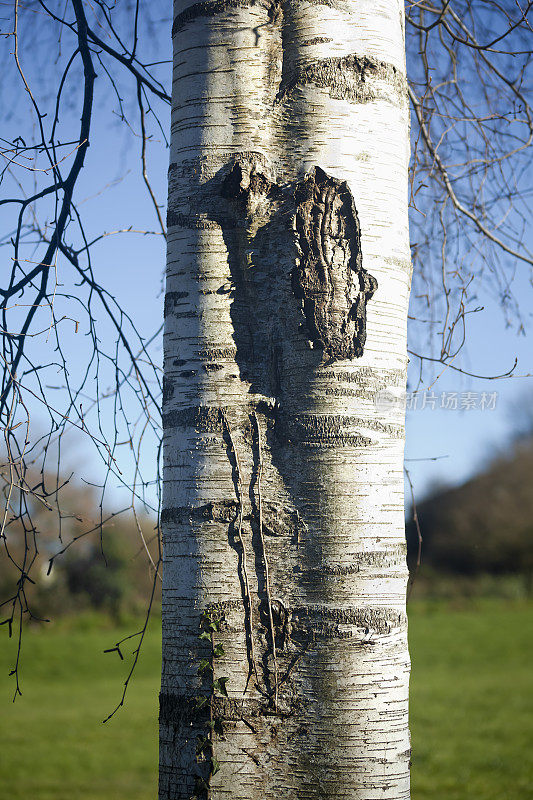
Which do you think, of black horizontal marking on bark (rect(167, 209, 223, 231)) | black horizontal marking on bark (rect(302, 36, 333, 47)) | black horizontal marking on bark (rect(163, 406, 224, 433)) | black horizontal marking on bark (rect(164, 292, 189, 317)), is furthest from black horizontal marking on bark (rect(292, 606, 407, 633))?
black horizontal marking on bark (rect(302, 36, 333, 47))

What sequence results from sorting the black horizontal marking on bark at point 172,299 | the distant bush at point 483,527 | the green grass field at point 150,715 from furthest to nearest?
the distant bush at point 483,527 → the green grass field at point 150,715 → the black horizontal marking on bark at point 172,299

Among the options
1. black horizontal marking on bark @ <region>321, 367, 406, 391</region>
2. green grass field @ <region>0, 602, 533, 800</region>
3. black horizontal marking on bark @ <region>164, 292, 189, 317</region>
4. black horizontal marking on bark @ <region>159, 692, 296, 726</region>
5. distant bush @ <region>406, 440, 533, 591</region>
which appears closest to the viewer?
black horizontal marking on bark @ <region>159, 692, 296, 726</region>

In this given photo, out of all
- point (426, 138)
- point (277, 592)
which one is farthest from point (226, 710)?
point (426, 138)

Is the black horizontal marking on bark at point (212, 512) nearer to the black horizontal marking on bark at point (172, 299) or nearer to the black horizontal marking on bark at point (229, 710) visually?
the black horizontal marking on bark at point (229, 710)

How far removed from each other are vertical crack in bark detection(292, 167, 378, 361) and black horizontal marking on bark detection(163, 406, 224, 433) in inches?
10.2

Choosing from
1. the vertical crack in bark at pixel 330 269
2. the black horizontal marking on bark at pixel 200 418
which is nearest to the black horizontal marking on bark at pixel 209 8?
the vertical crack in bark at pixel 330 269

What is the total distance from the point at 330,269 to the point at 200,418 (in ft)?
1.39

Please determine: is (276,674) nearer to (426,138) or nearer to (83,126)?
(83,126)

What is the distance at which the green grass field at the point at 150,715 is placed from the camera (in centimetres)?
554

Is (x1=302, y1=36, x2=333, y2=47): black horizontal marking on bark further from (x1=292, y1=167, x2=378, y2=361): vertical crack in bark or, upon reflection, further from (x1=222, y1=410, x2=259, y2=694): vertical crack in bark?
(x1=222, y1=410, x2=259, y2=694): vertical crack in bark

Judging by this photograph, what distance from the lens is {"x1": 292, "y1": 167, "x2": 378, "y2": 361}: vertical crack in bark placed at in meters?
1.53

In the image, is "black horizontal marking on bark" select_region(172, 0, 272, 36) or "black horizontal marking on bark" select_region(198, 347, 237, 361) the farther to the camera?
"black horizontal marking on bark" select_region(172, 0, 272, 36)

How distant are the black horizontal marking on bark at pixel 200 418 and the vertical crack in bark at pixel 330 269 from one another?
260 mm

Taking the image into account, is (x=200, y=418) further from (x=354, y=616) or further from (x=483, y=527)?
Answer: (x=483, y=527)
